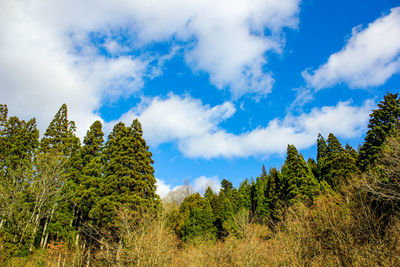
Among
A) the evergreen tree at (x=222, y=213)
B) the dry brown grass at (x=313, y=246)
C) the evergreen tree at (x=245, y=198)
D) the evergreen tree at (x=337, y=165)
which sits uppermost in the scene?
the evergreen tree at (x=337, y=165)

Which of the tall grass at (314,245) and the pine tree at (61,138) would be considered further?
the pine tree at (61,138)

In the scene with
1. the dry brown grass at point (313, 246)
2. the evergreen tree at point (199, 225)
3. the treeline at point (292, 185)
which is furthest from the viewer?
the evergreen tree at point (199, 225)

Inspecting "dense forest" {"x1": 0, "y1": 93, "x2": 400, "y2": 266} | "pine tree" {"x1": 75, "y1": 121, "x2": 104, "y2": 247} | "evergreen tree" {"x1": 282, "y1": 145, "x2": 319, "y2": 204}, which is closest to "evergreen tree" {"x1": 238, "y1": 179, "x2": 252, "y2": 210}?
"dense forest" {"x1": 0, "y1": 93, "x2": 400, "y2": 266}

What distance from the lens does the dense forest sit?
12812 mm

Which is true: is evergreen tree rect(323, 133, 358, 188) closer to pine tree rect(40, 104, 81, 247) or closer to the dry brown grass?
the dry brown grass

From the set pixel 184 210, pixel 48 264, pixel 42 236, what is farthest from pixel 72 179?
pixel 184 210

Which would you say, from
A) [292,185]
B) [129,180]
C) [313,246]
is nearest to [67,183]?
[129,180]

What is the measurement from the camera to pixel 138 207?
18.2 meters

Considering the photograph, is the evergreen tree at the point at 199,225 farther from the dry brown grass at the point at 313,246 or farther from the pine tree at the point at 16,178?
the pine tree at the point at 16,178

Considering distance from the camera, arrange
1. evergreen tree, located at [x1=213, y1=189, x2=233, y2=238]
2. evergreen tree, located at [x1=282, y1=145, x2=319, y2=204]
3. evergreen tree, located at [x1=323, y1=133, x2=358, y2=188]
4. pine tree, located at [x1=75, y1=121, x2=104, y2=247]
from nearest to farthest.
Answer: pine tree, located at [x1=75, y1=121, x2=104, y2=247]
evergreen tree, located at [x1=282, y1=145, x2=319, y2=204]
evergreen tree, located at [x1=323, y1=133, x2=358, y2=188]
evergreen tree, located at [x1=213, y1=189, x2=233, y2=238]

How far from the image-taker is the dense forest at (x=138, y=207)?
12812 mm

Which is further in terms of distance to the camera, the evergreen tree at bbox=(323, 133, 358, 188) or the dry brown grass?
the evergreen tree at bbox=(323, 133, 358, 188)

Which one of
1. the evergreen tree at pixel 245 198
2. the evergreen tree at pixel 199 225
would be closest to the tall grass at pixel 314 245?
the evergreen tree at pixel 199 225

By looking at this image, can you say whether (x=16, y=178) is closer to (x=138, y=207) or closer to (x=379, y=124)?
(x=138, y=207)
